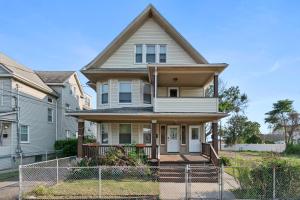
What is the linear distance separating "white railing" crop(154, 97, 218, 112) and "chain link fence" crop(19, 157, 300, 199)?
359 cm

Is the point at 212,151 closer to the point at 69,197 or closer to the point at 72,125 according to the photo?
the point at 69,197

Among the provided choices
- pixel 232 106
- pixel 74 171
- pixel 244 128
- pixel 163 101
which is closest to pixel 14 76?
pixel 74 171

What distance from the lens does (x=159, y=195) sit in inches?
435

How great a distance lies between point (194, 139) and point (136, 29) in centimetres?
898

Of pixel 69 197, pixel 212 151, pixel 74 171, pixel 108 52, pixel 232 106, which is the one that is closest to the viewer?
pixel 69 197

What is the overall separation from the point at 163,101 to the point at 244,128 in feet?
114

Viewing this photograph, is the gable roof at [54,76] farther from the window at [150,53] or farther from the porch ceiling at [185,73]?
the porch ceiling at [185,73]

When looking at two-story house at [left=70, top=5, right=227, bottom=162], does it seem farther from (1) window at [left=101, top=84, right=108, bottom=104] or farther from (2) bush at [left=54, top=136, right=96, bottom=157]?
(2) bush at [left=54, top=136, right=96, bottom=157]

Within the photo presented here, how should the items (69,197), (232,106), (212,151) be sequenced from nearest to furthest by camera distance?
(69,197) < (212,151) < (232,106)

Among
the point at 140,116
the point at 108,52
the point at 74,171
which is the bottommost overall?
the point at 74,171

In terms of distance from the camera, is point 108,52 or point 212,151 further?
point 108,52

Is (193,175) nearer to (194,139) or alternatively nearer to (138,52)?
(194,139)

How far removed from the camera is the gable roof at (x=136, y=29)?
2066 cm

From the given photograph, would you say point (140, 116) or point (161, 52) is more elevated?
point (161, 52)
